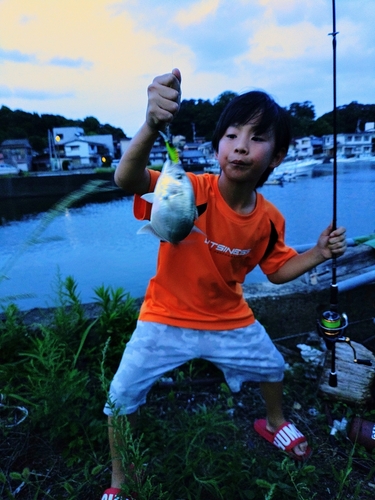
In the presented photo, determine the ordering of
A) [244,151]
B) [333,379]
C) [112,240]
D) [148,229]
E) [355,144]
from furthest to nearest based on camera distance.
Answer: [355,144]
[112,240]
[333,379]
[244,151]
[148,229]

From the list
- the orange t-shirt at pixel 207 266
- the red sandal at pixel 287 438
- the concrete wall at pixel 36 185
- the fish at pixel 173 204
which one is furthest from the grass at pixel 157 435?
the concrete wall at pixel 36 185

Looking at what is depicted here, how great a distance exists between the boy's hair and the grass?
1.24m

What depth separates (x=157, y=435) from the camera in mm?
1897

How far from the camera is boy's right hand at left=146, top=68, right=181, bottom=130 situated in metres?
1.23

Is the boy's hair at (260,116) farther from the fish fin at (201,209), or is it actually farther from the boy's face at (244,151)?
the fish fin at (201,209)

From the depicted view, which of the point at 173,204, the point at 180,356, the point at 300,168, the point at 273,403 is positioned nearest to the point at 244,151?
the point at 173,204

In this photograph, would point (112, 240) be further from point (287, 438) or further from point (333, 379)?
point (287, 438)

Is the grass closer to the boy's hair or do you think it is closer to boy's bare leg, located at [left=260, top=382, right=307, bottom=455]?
boy's bare leg, located at [left=260, top=382, right=307, bottom=455]

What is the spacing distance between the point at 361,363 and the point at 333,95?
1.65m

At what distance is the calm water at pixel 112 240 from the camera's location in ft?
A: 13.4

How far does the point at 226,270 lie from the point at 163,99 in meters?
0.91

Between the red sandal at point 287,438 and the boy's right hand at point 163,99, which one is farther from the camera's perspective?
the red sandal at point 287,438

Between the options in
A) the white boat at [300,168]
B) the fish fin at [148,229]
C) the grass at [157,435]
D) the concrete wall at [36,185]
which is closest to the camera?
the fish fin at [148,229]

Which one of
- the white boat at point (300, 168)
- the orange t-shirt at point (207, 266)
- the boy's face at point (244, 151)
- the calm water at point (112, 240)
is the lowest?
the calm water at point (112, 240)
